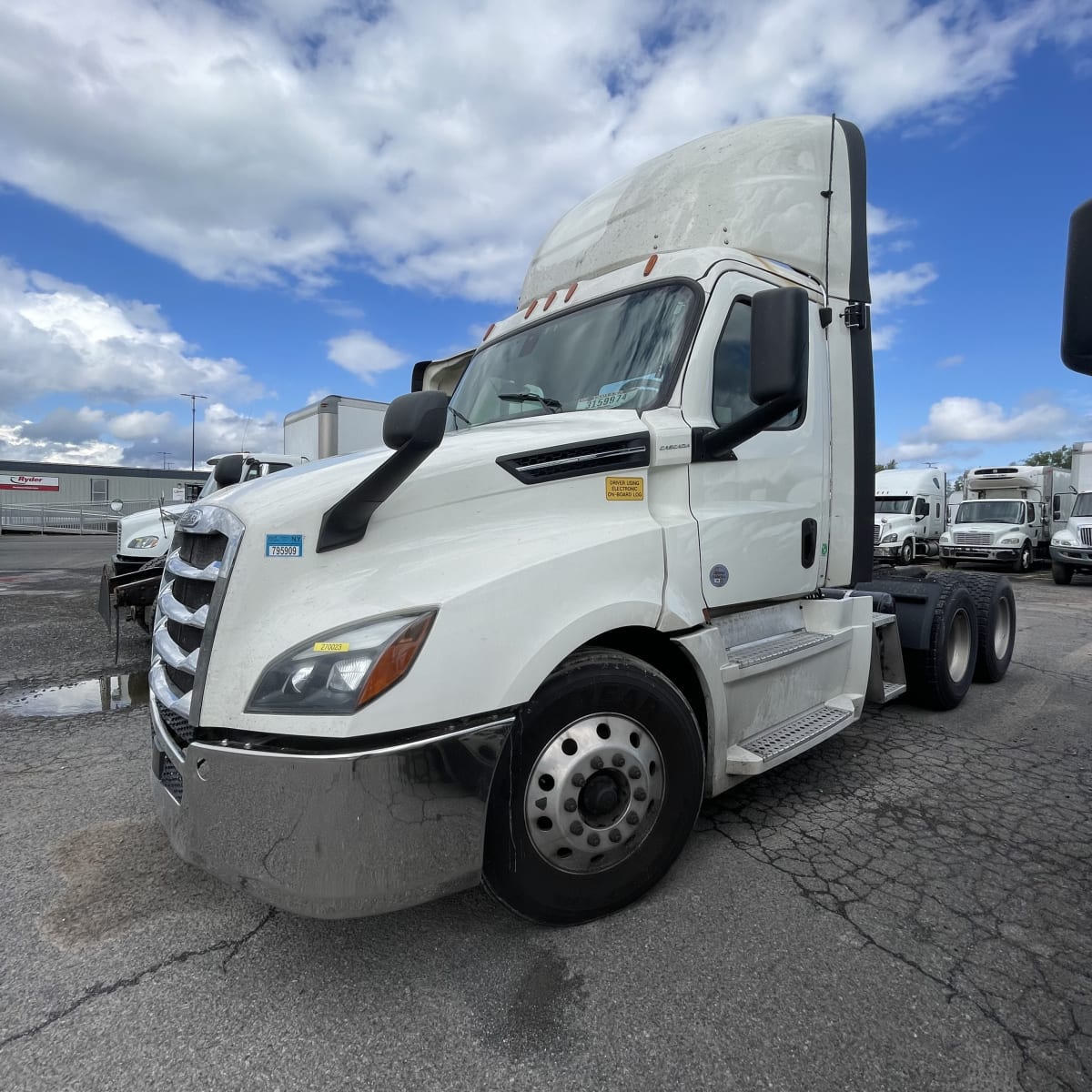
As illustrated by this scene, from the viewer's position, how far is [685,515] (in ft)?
9.45

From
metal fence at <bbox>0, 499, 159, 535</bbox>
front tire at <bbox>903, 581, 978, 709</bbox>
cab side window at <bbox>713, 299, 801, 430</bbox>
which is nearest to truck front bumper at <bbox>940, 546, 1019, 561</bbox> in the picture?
front tire at <bbox>903, 581, 978, 709</bbox>

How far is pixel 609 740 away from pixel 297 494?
4.36 feet

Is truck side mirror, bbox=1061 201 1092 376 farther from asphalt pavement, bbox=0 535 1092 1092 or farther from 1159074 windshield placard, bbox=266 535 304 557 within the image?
1159074 windshield placard, bbox=266 535 304 557

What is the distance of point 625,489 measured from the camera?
2.75 meters

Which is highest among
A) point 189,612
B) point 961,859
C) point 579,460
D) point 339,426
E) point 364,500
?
point 339,426

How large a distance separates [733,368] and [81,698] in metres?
5.44

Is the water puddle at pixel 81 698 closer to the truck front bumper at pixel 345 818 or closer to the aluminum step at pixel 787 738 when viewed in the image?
the truck front bumper at pixel 345 818

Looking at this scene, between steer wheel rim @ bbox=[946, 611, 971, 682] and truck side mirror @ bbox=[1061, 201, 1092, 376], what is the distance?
3965mm

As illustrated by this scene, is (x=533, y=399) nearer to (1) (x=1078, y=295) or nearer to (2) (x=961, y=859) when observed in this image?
(1) (x=1078, y=295)

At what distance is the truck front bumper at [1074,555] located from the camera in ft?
51.0

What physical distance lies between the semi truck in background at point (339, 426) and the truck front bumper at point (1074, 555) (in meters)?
15.2

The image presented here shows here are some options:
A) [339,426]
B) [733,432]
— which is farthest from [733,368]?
[339,426]

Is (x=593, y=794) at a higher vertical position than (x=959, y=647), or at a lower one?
higher

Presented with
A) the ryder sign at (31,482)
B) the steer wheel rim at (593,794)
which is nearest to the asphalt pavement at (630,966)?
the steer wheel rim at (593,794)
